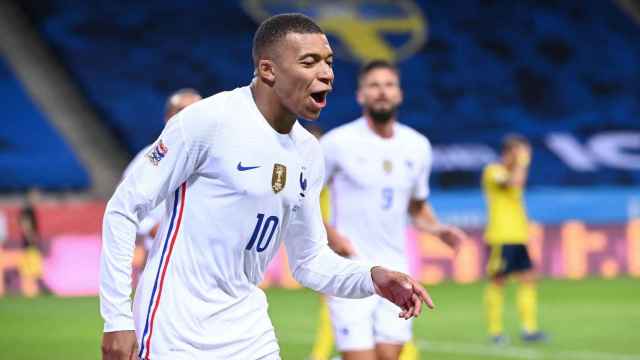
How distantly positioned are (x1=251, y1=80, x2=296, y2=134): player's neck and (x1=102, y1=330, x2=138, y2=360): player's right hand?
89 centimetres

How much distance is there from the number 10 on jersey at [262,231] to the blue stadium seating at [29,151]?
57.2 feet

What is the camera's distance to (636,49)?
89.5ft

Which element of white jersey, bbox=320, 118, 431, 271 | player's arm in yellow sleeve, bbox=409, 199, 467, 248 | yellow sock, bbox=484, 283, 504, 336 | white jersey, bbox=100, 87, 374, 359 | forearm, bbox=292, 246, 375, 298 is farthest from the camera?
yellow sock, bbox=484, 283, 504, 336

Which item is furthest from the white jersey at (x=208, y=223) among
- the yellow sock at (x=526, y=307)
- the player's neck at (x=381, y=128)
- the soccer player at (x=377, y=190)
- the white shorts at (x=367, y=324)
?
the yellow sock at (x=526, y=307)

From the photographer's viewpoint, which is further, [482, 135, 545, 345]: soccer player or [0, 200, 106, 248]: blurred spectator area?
[0, 200, 106, 248]: blurred spectator area

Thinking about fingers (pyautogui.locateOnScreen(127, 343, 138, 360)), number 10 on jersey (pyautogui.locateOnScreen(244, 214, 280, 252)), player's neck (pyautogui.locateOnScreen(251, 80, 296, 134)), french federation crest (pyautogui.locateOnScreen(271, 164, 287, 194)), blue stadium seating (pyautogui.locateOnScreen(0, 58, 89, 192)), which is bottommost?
fingers (pyautogui.locateOnScreen(127, 343, 138, 360))

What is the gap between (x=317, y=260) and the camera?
480 centimetres

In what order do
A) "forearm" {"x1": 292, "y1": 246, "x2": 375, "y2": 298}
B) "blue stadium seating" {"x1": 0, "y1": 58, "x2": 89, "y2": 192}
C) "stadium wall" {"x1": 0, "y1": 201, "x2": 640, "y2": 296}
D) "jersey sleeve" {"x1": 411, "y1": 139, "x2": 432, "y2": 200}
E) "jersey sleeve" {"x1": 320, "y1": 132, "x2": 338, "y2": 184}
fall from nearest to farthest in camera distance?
"forearm" {"x1": 292, "y1": 246, "x2": 375, "y2": 298} → "jersey sleeve" {"x1": 320, "y1": 132, "x2": 338, "y2": 184} → "jersey sleeve" {"x1": 411, "y1": 139, "x2": 432, "y2": 200} → "stadium wall" {"x1": 0, "y1": 201, "x2": 640, "y2": 296} → "blue stadium seating" {"x1": 0, "y1": 58, "x2": 89, "y2": 192}

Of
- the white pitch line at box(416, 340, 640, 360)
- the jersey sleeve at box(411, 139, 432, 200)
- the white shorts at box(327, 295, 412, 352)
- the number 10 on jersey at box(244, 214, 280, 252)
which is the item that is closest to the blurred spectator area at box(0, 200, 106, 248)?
the white pitch line at box(416, 340, 640, 360)

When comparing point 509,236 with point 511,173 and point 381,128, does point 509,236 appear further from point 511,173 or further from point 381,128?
point 381,128

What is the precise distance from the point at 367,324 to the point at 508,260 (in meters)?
6.52

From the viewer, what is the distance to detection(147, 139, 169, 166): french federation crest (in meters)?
4.20

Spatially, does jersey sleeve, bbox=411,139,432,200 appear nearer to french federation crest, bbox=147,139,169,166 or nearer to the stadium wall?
french federation crest, bbox=147,139,169,166

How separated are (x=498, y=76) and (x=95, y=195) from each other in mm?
9009
